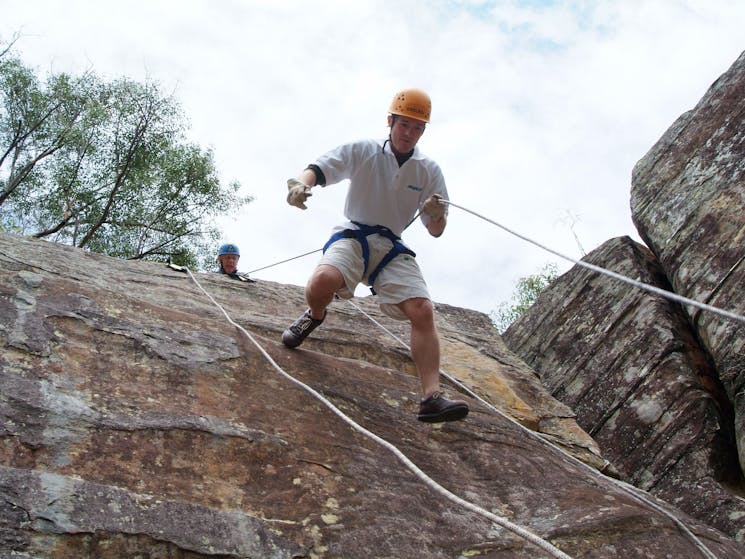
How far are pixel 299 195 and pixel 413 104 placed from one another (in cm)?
105

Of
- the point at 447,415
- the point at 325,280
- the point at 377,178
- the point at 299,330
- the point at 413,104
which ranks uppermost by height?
the point at 413,104

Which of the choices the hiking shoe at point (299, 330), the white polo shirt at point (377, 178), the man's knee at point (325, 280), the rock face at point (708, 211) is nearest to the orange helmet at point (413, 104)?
the white polo shirt at point (377, 178)

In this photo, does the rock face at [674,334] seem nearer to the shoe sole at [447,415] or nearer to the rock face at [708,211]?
the rock face at [708,211]

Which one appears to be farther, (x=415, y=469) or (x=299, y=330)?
(x=299, y=330)

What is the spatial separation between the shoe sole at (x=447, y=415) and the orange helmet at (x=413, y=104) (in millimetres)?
2050

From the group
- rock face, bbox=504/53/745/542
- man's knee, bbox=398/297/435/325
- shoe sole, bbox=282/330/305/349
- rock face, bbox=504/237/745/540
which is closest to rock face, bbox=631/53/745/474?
rock face, bbox=504/53/745/542

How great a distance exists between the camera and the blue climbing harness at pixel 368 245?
508 centimetres

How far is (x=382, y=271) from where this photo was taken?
5094 mm

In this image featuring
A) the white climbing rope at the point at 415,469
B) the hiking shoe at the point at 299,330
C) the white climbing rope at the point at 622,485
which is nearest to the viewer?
the white climbing rope at the point at 415,469

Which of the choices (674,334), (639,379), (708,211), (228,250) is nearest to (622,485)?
(639,379)

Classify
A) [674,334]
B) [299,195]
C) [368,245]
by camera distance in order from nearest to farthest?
[299,195] → [368,245] → [674,334]

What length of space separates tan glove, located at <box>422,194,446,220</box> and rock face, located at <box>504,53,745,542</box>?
2732 mm

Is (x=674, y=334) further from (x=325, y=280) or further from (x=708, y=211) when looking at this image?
(x=325, y=280)

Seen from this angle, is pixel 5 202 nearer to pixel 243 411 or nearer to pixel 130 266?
pixel 130 266
